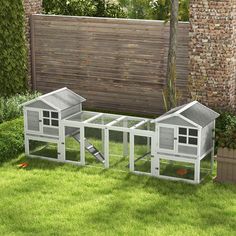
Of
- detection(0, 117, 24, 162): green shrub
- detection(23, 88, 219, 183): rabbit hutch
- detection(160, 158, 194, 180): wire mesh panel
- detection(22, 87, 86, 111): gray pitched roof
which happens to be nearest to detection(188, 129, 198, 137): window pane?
detection(23, 88, 219, 183): rabbit hutch

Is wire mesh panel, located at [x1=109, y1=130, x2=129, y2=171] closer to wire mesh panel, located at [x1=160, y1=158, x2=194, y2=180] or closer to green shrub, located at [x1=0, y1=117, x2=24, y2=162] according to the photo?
wire mesh panel, located at [x1=160, y1=158, x2=194, y2=180]

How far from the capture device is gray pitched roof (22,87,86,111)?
14.1m

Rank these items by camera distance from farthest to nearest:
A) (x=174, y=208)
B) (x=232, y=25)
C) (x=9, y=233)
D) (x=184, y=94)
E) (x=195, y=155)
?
(x=184, y=94), (x=232, y=25), (x=195, y=155), (x=174, y=208), (x=9, y=233)

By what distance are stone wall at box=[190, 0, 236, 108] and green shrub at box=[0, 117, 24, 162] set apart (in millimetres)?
4716

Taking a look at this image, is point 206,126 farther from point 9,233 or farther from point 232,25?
point 9,233

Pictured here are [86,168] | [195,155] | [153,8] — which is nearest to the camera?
[195,155]

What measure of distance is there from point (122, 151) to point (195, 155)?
2.12m

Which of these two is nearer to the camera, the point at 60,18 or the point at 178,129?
the point at 178,129

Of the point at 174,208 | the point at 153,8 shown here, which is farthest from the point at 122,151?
the point at 153,8

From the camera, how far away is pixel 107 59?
17.9 metres

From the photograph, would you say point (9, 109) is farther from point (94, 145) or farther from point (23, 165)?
point (94, 145)

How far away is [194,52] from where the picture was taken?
15844mm

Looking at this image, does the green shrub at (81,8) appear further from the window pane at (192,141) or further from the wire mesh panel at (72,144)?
the window pane at (192,141)

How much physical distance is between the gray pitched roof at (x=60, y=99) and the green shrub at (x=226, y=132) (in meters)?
3.54
